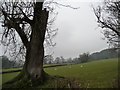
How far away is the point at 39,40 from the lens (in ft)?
61.2

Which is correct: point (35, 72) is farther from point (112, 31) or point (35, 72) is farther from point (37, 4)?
Answer: point (112, 31)

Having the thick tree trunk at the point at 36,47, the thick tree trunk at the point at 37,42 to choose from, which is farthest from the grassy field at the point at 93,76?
the thick tree trunk at the point at 37,42

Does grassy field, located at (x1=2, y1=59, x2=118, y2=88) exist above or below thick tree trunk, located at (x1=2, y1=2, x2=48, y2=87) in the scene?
below

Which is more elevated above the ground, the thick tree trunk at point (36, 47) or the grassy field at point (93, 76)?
the thick tree trunk at point (36, 47)

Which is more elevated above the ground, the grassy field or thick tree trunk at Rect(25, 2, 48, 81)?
thick tree trunk at Rect(25, 2, 48, 81)

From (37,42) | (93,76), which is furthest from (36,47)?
(93,76)

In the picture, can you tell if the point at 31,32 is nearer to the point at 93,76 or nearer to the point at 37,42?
the point at 37,42

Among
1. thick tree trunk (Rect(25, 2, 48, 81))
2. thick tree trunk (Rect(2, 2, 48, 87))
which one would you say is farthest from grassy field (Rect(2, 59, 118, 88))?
thick tree trunk (Rect(25, 2, 48, 81))

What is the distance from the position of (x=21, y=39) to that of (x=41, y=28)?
5.93ft

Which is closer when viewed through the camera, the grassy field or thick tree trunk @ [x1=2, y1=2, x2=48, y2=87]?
the grassy field

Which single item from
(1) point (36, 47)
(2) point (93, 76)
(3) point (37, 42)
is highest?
(3) point (37, 42)

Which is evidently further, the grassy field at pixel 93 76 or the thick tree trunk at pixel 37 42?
the thick tree trunk at pixel 37 42

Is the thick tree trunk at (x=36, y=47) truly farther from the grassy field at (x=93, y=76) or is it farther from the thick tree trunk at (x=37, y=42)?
the grassy field at (x=93, y=76)

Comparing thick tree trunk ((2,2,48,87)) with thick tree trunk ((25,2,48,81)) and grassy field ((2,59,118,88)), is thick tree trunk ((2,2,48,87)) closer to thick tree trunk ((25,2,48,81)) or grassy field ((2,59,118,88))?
thick tree trunk ((25,2,48,81))
